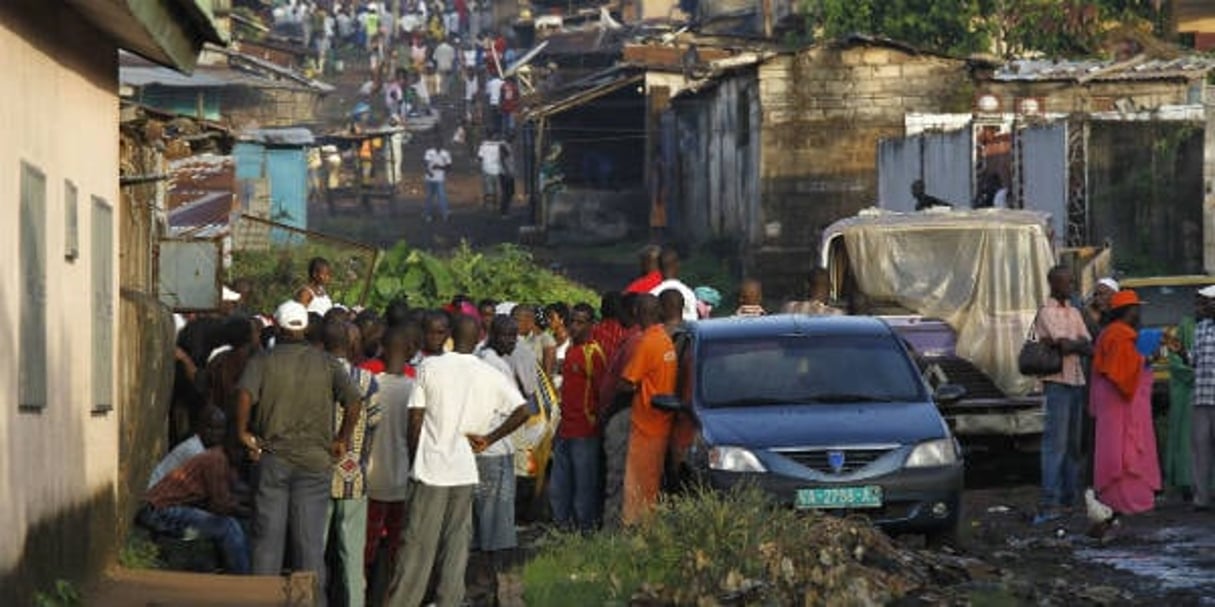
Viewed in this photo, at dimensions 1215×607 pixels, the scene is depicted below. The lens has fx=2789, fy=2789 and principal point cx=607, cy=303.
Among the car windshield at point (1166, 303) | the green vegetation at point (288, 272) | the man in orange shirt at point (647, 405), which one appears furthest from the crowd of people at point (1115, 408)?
the green vegetation at point (288, 272)

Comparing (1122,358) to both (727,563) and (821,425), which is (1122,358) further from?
(727,563)

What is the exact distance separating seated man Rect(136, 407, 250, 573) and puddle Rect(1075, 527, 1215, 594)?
16.6 feet

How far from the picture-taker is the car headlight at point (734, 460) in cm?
1611

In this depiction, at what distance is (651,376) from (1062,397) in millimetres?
3748

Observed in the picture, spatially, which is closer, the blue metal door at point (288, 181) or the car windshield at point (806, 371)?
the car windshield at point (806, 371)

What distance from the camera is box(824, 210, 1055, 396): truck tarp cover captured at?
23734 mm

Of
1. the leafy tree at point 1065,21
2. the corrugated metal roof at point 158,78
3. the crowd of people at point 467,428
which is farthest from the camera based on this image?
the leafy tree at point 1065,21

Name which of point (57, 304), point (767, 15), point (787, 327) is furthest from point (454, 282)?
point (767, 15)

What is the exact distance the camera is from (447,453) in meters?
14.2

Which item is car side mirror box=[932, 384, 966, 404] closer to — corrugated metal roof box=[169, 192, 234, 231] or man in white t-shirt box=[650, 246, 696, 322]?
man in white t-shirt box=[650, 246, 696, 322]

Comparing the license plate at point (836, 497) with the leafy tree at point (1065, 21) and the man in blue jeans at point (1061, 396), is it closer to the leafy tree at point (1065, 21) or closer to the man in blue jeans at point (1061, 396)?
the man in blue jeans at point (1061, 396)

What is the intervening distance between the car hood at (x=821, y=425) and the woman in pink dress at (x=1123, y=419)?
172cm

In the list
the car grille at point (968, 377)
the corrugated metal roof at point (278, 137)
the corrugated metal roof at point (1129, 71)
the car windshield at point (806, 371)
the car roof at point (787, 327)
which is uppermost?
the corrugated metal roof at point (1129, 71)

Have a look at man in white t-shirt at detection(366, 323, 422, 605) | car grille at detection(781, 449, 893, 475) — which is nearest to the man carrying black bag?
car grille at detection(781, 449, 893, 475)
